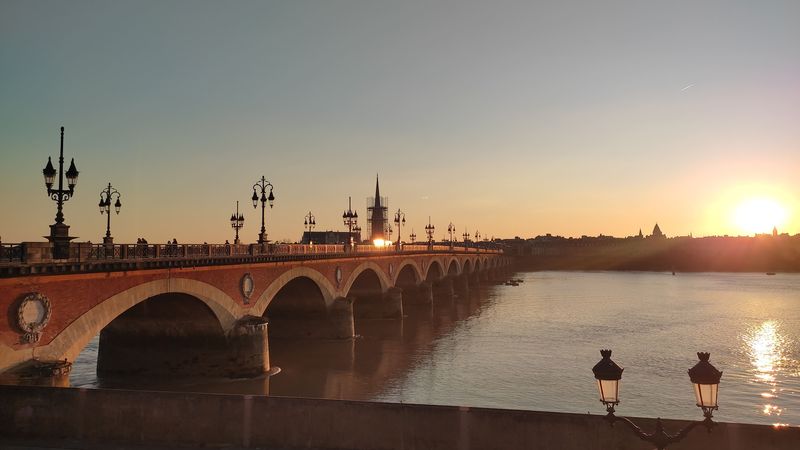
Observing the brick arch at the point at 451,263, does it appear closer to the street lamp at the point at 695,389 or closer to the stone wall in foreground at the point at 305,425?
the stone wall in foreground at the point at 305,425

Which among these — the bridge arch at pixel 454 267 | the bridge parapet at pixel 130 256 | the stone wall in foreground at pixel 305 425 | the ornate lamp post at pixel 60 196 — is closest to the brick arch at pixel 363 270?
the bridge parapet at pixel 130 256

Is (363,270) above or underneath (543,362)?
above

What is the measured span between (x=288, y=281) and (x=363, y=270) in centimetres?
1538

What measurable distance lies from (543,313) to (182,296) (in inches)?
1800

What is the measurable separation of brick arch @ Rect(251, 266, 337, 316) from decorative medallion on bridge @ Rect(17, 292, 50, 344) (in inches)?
528

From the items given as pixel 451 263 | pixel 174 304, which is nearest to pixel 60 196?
pixel 174 304

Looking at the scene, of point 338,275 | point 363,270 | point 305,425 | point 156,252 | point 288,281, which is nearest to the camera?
point 305,425

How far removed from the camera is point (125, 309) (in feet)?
69.9

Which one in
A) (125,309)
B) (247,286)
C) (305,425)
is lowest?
(305,425)

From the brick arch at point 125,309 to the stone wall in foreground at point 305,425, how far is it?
16.6 ft

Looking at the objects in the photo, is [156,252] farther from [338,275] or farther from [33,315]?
[338,275]

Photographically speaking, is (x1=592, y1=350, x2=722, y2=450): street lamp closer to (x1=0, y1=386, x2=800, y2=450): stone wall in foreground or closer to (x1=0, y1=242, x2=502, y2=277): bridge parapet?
(x1=0, y1=386, x2=800, y2=450): stone wall in foreground

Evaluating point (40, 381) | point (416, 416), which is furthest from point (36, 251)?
point (416, 416)

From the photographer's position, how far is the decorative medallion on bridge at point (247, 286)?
29.5m
